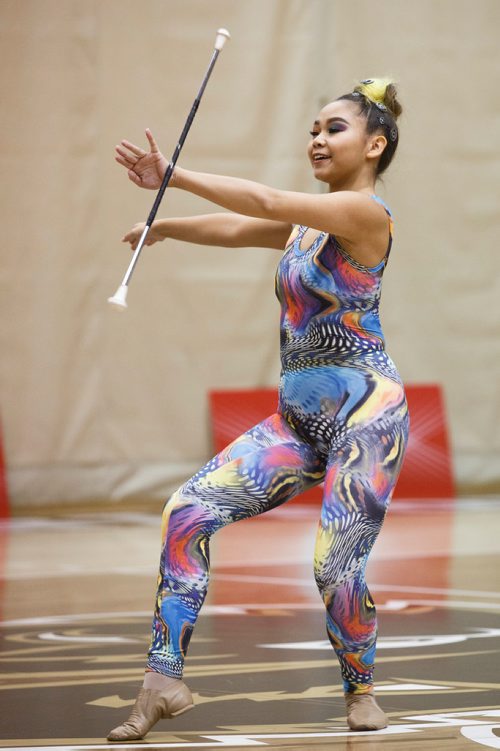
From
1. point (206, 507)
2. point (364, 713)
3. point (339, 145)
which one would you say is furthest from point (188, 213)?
point (364, 713)

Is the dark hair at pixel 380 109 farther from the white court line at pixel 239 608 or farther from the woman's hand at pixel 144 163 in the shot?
the white court line at pixel 239 608

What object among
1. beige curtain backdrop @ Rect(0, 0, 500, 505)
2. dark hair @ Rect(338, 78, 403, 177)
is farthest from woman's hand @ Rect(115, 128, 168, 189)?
beige curtain backdrop @ Rect(0, 0, 500, 505)

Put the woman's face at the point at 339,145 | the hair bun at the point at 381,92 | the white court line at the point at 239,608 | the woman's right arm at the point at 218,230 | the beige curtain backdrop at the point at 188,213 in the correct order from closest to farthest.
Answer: the woman's face at the point at 339,145 < the hair bun at the point at 381,92 < the woman's right arm at the point at 218,230 < the white court line at the point at 239,608 < the beige curtain backdrop at the point at 188,213

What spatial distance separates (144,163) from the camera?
337 cm

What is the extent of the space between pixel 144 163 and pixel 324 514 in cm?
96

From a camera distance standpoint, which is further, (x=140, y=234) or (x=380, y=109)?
(x=140, y=234)

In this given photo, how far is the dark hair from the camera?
12.0ft

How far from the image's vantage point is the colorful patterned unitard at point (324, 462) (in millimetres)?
3348

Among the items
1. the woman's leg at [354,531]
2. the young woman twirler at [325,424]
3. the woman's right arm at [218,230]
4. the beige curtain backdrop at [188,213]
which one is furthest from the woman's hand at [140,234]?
the beige curtain backdrop at [188,213]

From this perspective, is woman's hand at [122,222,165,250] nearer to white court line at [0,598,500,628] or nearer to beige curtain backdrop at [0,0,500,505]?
white court line at [0,598,500,628]

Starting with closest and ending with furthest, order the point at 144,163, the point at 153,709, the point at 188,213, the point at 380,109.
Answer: the point at 153,709 < the point at 144,163 < the point at 380,109 < the point at 188,213

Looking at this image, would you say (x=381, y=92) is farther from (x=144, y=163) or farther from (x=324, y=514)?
(x=324, y=514)

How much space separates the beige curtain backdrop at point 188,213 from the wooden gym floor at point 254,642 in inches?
59.7

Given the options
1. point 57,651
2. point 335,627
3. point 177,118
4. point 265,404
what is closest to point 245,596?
point 57,651
